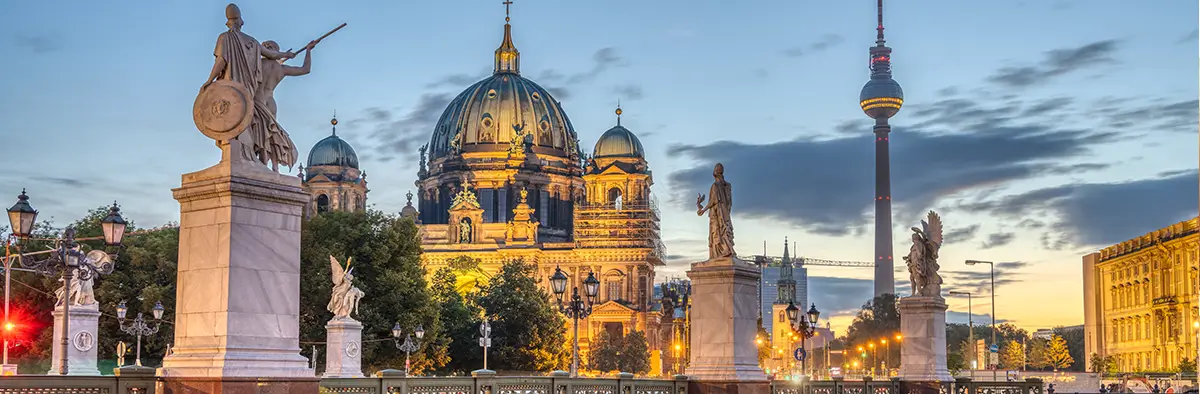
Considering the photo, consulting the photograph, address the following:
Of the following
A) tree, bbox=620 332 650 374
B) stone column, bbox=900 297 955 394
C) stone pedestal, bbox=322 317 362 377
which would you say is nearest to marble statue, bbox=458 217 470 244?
tree, bbox=620 332 650 374

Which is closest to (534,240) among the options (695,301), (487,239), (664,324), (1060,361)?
(487,239)

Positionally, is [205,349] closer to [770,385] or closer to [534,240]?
[770,385]

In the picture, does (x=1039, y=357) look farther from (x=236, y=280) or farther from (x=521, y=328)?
(x=236, y=280)

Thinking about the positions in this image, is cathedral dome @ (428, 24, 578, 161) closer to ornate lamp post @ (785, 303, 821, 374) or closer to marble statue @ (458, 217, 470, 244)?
marble statue @ (458, 217, 470, 244)

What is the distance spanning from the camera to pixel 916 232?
1555 inches

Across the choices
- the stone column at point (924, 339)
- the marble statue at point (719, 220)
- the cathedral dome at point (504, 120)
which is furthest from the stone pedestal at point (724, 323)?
the cathedral dome at point (504, 120)

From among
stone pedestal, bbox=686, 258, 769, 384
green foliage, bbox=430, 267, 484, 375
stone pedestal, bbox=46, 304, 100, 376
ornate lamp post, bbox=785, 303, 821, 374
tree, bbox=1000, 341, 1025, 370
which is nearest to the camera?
stone pedestal, bbox=686, 258, 769, 384

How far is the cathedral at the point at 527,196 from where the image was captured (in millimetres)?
154375

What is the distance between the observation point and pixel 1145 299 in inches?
4803

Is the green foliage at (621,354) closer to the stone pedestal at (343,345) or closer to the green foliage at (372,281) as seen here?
the green foliage at (372,281)

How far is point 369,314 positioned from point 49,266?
125 ft

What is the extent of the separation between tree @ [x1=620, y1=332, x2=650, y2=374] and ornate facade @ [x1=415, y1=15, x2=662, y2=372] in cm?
1013

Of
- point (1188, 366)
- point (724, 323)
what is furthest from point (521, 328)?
point (724, 323)

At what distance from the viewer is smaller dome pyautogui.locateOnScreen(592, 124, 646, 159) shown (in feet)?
531
